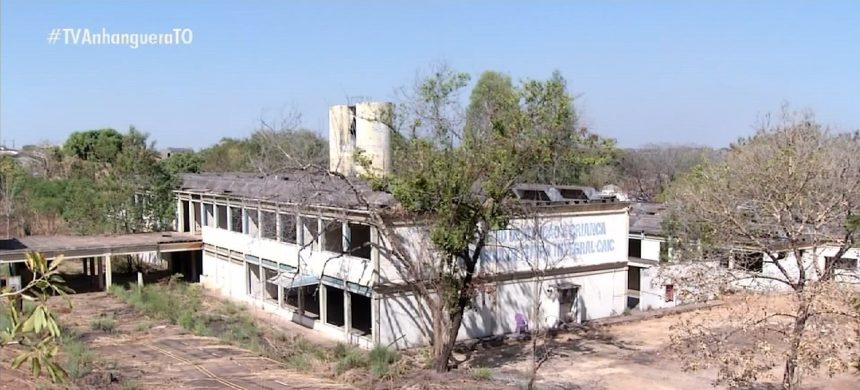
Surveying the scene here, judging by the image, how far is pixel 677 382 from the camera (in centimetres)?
1866

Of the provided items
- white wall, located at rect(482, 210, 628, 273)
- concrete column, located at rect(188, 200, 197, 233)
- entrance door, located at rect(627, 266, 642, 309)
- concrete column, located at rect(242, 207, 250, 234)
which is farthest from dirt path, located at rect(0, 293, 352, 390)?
entrance door, located at rect(627, 266, 642, 309)

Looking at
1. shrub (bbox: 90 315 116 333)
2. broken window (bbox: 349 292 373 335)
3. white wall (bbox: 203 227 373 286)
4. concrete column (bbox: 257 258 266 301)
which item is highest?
white wall (bbox: 203 227 373 286)

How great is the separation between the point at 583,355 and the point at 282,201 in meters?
11.3

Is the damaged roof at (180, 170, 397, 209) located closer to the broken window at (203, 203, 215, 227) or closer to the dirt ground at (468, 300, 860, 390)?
the broken window at (203, 203, 215, 227)

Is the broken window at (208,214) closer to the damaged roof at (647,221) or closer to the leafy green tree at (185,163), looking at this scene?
the damaged roof at (647,221)

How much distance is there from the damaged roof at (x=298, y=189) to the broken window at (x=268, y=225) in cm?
71

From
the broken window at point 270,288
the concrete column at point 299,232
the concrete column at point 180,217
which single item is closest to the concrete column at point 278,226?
the concrete column at point 299,232

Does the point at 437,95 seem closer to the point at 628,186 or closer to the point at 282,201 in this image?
the point at 282,201

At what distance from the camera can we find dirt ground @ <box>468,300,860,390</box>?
1841 cm

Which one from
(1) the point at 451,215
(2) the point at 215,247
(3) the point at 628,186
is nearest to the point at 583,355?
(1) the point at 451,215

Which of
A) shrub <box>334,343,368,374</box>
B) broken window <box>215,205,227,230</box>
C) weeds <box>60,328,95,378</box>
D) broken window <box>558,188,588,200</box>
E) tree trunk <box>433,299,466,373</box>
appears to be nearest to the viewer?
weeds <box>60,328,95,378</box>

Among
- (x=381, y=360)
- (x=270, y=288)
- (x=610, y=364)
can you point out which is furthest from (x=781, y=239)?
(x=270, y=288)

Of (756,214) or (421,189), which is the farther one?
(421,189)

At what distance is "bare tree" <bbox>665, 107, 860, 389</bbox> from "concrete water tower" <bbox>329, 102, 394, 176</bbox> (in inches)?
527
